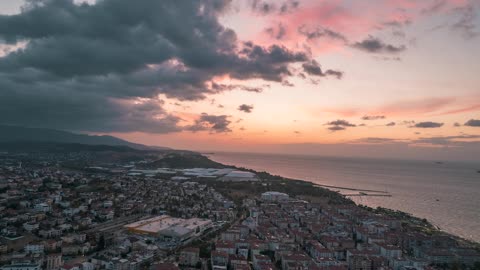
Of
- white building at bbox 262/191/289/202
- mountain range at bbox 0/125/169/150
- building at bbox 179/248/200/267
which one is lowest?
building at bbox 179/248/200/267

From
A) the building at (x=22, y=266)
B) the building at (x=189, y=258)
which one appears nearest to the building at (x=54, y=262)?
the building at (x=22, y=266)

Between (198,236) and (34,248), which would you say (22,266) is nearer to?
(34,248)

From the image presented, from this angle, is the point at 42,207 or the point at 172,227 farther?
the point at 42,207

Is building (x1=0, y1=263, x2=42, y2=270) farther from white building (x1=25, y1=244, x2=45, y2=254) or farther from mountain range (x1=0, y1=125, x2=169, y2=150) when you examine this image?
mountain range (x1=0, y1=125, x2=169, y2=150)

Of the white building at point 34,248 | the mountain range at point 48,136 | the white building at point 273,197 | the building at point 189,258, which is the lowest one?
the white building at point 34,248

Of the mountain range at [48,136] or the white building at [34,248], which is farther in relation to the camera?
the mountain range at [48,136]

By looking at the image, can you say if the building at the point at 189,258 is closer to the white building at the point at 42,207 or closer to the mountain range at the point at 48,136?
the white building at the point at 42,207

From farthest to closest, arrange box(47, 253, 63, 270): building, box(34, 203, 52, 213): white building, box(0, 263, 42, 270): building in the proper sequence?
box(34, 203, 52, 213): white building
box(47, 253, 63, 270): building
box(0, 263, 42, 270): building

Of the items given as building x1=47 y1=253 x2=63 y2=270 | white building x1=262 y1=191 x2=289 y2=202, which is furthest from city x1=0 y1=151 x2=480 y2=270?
white building x1=262 y1=191 x2=289 y2=202

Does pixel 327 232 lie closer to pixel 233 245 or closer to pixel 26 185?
pixel 233 245

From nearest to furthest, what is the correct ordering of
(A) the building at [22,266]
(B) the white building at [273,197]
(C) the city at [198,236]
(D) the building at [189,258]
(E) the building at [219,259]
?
1. (A) the building at [22,266]
2. (E) the building at [219,259]
3. (D) the building at [189,258]
4. (C) the city at [198,236]
5. (B) the white building at [273,197]

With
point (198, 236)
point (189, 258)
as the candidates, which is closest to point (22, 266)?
point (189, 258)
